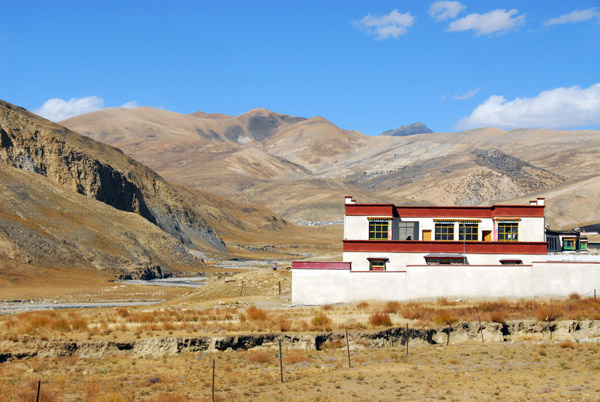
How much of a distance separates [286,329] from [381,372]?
813cm

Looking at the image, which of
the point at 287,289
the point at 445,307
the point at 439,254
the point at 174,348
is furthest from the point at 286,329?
the point at 287,289

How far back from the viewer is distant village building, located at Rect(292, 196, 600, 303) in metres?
46.6

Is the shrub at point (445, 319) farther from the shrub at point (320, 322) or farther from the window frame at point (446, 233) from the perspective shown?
the window frame at point (446, 233)

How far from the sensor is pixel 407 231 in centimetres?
5259

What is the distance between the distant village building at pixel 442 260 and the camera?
4662 cm

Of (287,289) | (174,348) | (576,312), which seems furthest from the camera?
(287,289)

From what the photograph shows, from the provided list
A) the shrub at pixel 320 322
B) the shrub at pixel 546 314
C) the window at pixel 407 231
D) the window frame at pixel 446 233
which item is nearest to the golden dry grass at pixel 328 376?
the shrub at pixel 320 322

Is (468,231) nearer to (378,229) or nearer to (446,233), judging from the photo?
(446,233)

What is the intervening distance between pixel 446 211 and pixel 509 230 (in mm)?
4314

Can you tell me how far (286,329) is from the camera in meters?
35.4

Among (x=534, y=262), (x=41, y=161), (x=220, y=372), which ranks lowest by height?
(x=220, y=372)

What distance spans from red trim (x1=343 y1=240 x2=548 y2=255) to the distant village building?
0.21ft

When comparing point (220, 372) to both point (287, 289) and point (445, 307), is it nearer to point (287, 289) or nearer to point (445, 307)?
point (445, 307)

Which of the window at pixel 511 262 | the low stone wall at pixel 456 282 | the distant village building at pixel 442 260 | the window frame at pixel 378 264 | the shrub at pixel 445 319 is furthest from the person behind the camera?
the window frame at pixel 378 264
